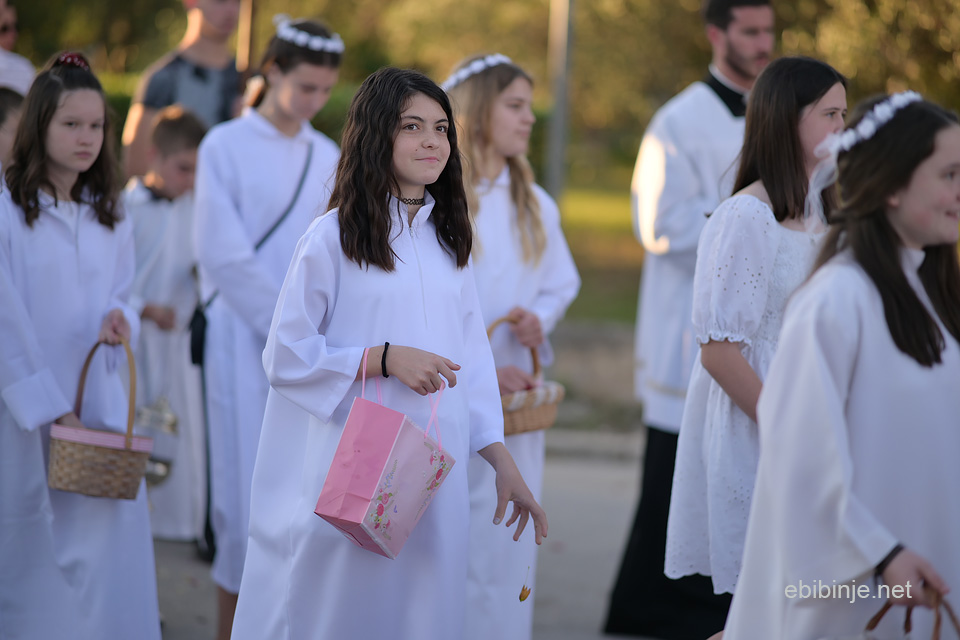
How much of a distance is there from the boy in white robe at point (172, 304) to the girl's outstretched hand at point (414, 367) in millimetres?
3030

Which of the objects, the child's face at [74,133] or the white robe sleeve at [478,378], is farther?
the child's face at [74,133]

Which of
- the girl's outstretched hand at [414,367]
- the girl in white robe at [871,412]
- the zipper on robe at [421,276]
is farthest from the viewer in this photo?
the zipper on robe at [421,276]

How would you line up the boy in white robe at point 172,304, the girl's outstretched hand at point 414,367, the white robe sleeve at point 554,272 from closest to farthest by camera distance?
the girl's outstretched hand at point 414,367 < the white robe sleeve at point 554,272 < the boy in white robe at point 172,304

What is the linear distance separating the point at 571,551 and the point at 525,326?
7.67 feet

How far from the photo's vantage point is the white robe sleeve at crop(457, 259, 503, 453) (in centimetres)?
315

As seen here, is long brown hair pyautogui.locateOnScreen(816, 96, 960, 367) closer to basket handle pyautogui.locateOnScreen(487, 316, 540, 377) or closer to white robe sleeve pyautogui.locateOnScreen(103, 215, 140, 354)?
basket handle pyautogui.locateOnScreen(487, 316, 540, 377)

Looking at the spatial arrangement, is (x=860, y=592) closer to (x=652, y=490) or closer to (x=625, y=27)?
(x=652, y=490)

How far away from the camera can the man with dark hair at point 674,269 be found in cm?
476

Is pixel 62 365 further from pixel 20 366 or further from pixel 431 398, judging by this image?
pixel 431 398

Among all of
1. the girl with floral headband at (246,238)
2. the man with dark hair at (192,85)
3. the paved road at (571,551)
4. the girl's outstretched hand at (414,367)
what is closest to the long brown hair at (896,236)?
the girl's outstretched hand at (414,367)

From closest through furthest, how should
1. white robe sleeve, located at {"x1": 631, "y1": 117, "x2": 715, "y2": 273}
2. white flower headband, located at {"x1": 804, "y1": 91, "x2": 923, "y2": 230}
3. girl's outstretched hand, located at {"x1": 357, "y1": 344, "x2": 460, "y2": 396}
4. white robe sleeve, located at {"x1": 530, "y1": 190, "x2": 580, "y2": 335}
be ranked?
1. white flower headband, located at {"x1": 804, "y1": 91, "x2": 923, "y2": 230}
2. girl's outstretched hand, located at {"x1": 357, "y1": 344, "x2": 460, "y2": 396}
3. white robe sleeve, located at {"x1": 530, "y1": 190, "x2": 580, "y2": 335}
4. white robe sleeve, located at {"x1": 631, "y1": 117, "x2": 715, "y2": 273}

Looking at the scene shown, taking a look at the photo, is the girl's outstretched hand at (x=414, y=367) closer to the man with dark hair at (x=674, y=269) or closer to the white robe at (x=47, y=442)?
the white robe at (x=47, y=442)

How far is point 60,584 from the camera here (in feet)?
12.0

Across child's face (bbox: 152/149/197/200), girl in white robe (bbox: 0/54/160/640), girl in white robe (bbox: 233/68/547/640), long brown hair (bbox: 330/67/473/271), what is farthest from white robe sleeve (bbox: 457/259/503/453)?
child's face (bbox: 152/149/197/200)
